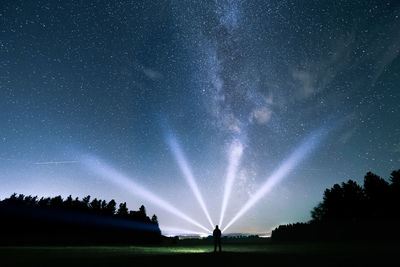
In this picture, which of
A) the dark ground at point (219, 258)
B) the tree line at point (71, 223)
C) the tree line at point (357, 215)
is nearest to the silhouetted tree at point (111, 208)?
the tree line at point (71, 223)

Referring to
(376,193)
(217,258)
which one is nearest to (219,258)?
(217,258)

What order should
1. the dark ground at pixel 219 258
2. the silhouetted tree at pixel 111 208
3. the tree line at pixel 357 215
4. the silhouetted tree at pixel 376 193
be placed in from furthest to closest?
the silhouetted tree at pixel 111 208, the silhouetted tree at pixel 376 193, the tree line at pixel 357 215, the dark ground at pixel 219 258

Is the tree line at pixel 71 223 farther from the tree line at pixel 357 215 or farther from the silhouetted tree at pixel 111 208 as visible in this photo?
the tree line at pixel 357 215

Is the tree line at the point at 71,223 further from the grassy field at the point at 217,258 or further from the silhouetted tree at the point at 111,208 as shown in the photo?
the grassy field at the point at 217,258

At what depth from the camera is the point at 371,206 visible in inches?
2299

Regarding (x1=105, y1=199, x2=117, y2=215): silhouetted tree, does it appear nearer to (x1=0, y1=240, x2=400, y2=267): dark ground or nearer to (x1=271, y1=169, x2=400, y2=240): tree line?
(x1=271, y1=169, x2=400, y2=240): tree line

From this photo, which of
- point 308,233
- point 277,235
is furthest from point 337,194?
point 308,233

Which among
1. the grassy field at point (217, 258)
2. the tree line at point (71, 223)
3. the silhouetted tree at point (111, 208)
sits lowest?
the grassy field at point (217, 258)

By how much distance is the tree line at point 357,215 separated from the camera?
3033 cm

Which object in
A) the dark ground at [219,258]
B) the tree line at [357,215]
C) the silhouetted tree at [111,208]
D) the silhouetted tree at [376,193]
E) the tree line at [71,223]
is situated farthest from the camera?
the silhouetted tree at [111,208]

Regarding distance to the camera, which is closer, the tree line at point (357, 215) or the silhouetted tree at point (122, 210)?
the tree line at point (357, 215)

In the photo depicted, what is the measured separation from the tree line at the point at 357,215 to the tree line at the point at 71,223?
33.5 metres

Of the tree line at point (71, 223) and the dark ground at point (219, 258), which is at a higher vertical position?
the tree line at point (71, 223)

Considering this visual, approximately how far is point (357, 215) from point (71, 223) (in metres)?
73.7
